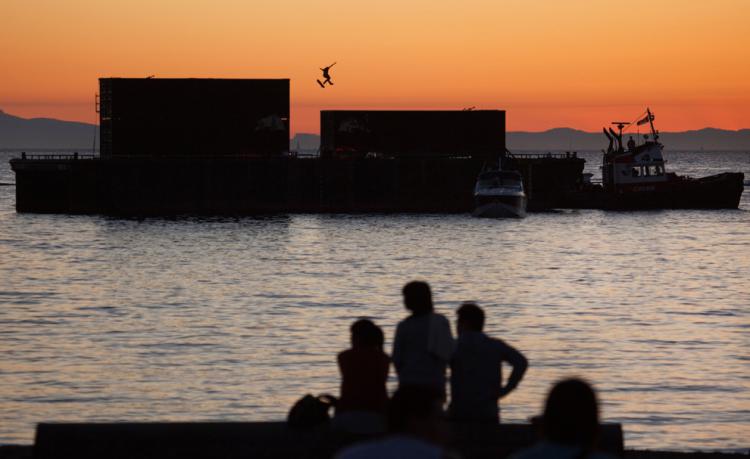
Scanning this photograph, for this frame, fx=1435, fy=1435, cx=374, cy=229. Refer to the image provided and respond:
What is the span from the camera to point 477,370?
10.9 m

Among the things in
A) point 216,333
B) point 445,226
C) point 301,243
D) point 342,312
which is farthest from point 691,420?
point 445,226

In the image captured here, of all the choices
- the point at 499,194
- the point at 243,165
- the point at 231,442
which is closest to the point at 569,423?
the point at 231,442

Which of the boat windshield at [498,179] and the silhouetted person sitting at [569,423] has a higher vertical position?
the silhouetted person sitting at [569,423]

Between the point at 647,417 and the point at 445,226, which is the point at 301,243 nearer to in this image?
the point at 445,226

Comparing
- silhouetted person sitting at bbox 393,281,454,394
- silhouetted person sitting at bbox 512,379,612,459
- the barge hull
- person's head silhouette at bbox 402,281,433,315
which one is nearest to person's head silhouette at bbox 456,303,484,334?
silhouetted person sitting at bbox 393,281,454,394

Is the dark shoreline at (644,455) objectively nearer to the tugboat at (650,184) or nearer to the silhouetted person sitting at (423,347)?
the silhouetted person sitting at (423,347)

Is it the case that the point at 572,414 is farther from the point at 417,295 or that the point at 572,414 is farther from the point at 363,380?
the point at 363,380

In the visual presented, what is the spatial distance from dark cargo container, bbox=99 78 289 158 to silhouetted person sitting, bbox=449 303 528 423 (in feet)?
291

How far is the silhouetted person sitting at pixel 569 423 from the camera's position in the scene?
5758 mm

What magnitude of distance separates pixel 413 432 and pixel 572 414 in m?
0.66

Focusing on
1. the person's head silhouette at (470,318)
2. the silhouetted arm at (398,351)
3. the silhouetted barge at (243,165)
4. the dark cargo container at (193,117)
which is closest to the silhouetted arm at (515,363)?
the person's head silhouette at (470,318)

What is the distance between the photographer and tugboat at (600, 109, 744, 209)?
285 ft

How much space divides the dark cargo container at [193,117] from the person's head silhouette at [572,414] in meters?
93.5

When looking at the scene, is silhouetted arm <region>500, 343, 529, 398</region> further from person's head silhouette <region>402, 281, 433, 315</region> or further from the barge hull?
the barge hull
